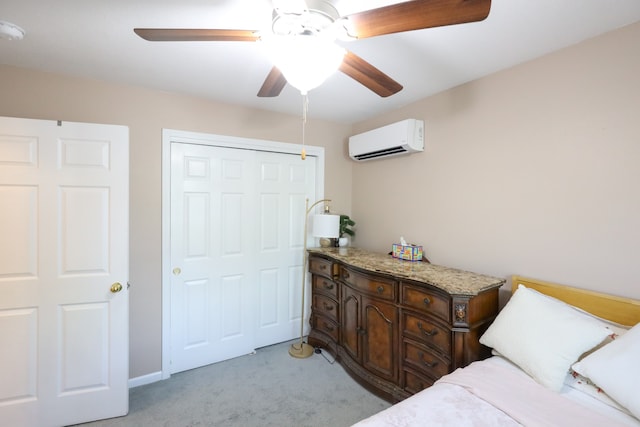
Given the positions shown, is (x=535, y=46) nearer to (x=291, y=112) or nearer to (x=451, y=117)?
(x=451, y=117)

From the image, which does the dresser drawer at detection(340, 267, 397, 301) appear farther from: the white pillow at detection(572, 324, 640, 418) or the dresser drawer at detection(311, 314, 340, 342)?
the white pillow at detection(572, 324, 640, 418)

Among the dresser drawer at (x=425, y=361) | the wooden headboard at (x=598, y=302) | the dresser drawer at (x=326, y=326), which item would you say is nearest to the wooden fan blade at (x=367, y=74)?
the wooden headboard at (x=598, y=302)

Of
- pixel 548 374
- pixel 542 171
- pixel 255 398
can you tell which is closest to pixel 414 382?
pixel 548 374

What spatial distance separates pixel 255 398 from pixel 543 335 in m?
1.98

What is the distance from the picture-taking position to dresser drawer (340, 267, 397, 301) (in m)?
2.12

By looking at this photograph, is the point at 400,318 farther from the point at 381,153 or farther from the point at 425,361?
the point at 381,153

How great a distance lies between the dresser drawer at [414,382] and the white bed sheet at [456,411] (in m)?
0.66

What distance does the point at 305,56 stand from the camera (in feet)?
3.44

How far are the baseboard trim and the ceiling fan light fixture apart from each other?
2.66 m

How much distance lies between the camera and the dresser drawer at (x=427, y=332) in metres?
1.78

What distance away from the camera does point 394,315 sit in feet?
6.89

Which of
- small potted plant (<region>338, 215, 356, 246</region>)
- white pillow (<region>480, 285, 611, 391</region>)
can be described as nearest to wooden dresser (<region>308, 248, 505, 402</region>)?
white pillow (<region>480, 285, 611, 391</region>)

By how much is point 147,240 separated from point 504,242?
2.78 m

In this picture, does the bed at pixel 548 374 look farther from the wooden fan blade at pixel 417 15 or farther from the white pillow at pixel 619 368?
the wooden fan blade at pixel 417 15
